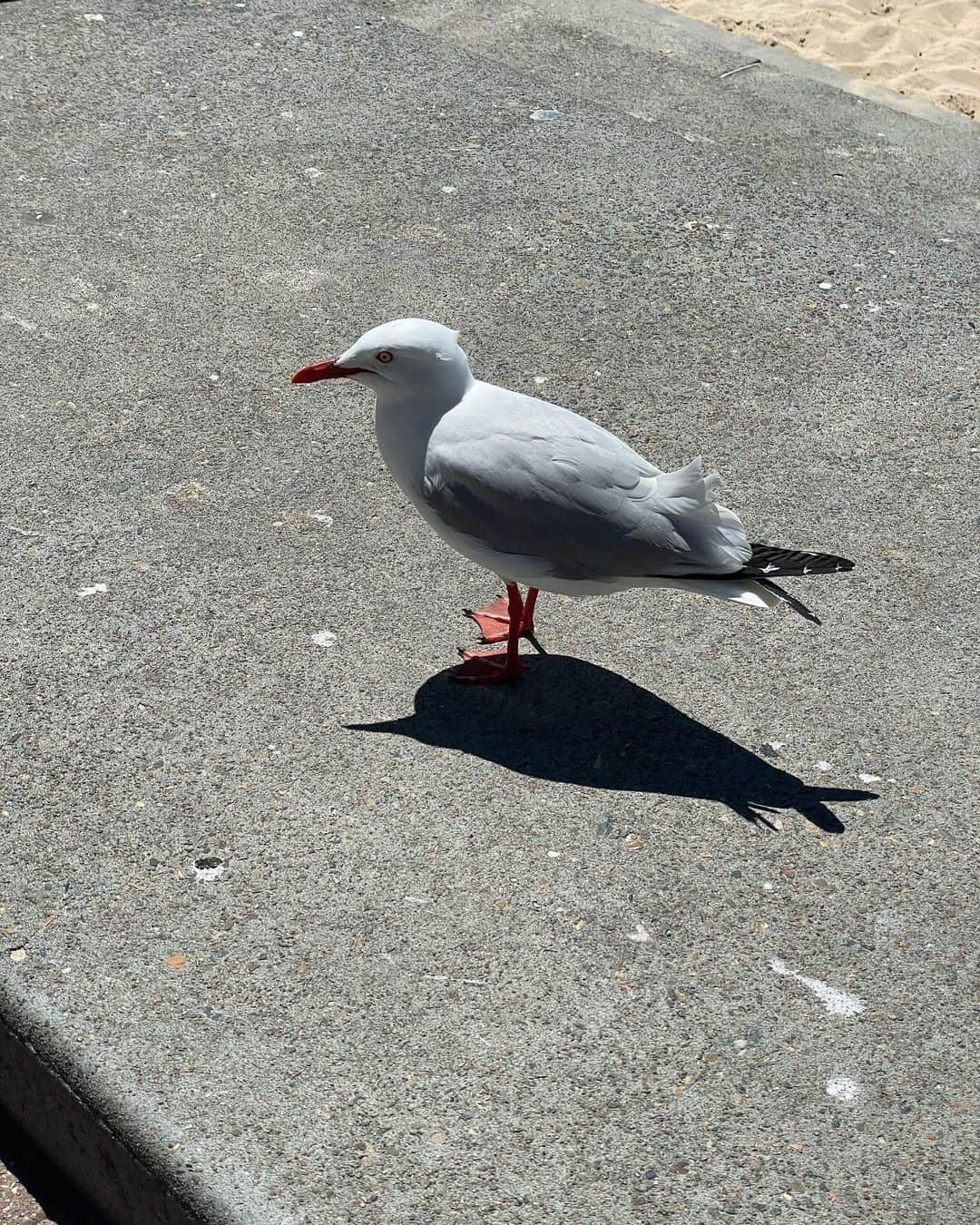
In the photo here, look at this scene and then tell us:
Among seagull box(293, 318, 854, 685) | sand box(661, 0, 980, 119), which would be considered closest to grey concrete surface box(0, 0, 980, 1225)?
seagull box(293, 318, 854, 685)

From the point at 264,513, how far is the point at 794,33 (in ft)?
16.8

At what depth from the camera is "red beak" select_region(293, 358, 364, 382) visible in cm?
363

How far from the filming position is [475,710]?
3.74m

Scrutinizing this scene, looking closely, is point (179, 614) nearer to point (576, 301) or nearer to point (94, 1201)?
point (94, 1201)

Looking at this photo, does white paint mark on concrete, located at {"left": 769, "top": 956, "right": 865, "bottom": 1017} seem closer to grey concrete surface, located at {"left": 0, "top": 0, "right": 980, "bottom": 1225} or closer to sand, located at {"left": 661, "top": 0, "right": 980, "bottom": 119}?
grey concrete surface, located at {"left": 0, "top": 0, "right": 980, "bottom": 1225}

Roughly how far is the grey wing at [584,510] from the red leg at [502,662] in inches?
10.9

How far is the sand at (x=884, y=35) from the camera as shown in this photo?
767cm

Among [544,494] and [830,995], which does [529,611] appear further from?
[830,995]

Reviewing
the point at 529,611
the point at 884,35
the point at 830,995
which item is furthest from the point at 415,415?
the point at 884,35

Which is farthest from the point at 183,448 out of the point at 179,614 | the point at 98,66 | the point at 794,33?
the point at 794,33

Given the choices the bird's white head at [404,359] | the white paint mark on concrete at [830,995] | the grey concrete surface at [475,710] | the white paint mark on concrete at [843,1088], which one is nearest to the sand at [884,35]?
the grey concrete surface at [475,710]

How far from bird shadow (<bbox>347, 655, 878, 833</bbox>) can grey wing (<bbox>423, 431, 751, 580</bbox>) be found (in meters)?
0.39

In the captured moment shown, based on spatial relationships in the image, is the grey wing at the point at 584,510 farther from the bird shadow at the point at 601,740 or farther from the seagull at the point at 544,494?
the bird shadow at the point at 601,740

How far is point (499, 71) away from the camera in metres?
7.07
